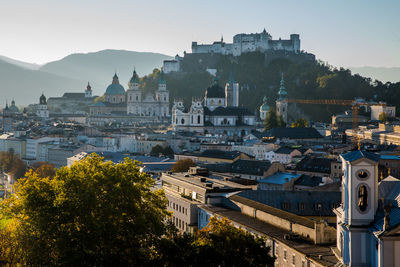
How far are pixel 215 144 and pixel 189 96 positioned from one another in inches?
2741

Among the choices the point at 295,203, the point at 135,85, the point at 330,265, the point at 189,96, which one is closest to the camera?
the point at 330,265

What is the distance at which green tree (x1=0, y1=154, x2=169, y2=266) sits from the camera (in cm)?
2850

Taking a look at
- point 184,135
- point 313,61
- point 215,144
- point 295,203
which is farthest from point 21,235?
point 313,61

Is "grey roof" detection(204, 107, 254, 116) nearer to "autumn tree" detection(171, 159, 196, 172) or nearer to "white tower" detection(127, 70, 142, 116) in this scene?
"white tower" detection(127, 70, 142, 116)

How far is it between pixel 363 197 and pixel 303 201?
45.2 ft

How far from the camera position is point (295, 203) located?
128 ft

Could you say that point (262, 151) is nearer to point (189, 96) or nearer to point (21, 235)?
point (21, 235)

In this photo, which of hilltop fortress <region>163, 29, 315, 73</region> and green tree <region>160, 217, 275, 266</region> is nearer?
green tree <region>160, 217, 275, 266</region>

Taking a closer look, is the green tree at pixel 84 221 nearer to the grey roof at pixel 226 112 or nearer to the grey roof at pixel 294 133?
the grey roof at pixel 294 133

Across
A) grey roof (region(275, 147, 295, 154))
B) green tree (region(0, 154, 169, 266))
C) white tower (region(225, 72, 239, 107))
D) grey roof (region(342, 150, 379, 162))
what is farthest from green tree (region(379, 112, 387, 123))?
grey roof (region(342, 150, 379, 162))

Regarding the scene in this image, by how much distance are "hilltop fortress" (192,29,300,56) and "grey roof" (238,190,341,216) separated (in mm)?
139513

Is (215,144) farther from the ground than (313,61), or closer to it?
closer to it

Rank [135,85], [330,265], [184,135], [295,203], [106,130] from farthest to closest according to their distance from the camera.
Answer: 1. [135,85]
2. [106,130]
3. [184,135]
4. [295,203]
5. [330,265]

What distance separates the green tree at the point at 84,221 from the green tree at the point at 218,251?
1.08 m
